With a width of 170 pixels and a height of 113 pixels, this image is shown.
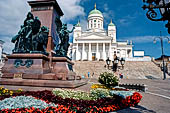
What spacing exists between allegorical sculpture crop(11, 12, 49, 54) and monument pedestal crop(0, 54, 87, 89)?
674mm

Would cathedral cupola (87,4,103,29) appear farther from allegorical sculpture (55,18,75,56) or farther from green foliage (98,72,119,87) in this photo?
green foliage (98,72,119,87)

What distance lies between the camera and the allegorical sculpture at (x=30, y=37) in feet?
26.5

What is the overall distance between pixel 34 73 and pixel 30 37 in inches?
99.4

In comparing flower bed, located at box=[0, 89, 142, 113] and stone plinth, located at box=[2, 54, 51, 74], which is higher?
stone plinth, located at box=[2, 54, 51, 74]

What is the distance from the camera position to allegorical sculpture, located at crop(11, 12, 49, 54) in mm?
8071

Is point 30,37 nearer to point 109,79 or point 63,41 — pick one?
point 63,41

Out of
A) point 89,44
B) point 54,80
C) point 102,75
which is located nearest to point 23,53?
point 54,80

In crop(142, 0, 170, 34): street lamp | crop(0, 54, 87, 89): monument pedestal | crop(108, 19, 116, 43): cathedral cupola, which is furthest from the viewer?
crop(108, 19, 116, 43): cathedral cupola

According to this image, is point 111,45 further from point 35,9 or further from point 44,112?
point 44,112

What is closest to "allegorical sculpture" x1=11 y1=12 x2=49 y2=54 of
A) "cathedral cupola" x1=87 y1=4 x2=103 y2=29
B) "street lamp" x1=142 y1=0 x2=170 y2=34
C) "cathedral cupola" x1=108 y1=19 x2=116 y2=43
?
"street lamp" x1=142 y1=0 x2=170 y2=34

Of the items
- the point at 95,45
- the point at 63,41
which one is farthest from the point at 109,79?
the point at 95,45

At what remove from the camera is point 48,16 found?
8992mm

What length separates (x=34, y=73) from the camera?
7.18m

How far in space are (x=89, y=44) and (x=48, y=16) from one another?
189ft
